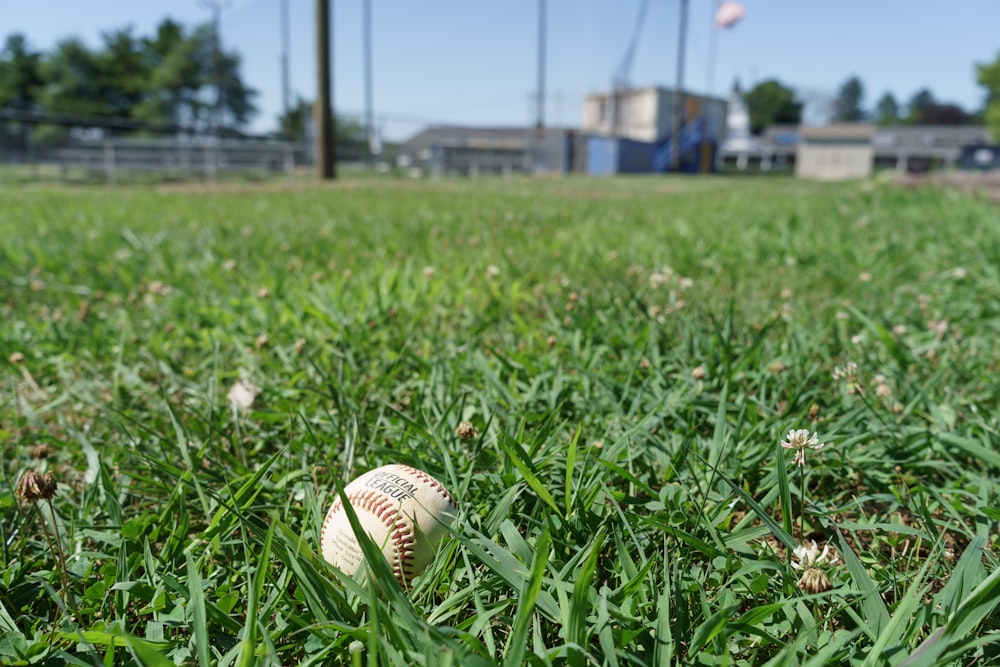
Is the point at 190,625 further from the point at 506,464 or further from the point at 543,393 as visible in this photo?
the point at 543,393

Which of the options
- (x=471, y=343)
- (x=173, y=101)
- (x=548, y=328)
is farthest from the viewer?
(x=173, y=101)

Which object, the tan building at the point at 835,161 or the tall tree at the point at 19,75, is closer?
the tan building at the point at 835,161

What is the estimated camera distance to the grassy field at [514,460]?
100 cm

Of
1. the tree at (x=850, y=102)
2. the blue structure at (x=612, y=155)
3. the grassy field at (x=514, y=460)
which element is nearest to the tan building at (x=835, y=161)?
the blue structure at (x=612, y=155)

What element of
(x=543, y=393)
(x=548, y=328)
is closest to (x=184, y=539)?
(x=543, y=393)

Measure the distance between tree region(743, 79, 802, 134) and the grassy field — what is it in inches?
4244

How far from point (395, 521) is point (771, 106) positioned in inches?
4461

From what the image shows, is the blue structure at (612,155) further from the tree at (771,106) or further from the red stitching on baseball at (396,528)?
→ the tree at (771,106)

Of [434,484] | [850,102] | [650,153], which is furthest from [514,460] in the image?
[850,102]

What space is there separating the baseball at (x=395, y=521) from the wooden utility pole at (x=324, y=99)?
14261 millimetres

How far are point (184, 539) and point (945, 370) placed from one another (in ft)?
6.36

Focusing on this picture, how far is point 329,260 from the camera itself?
3820 mm

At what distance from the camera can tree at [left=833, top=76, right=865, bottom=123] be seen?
469ft

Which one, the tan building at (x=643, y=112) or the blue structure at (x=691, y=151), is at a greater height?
the tan building at (x=643, y=112)
